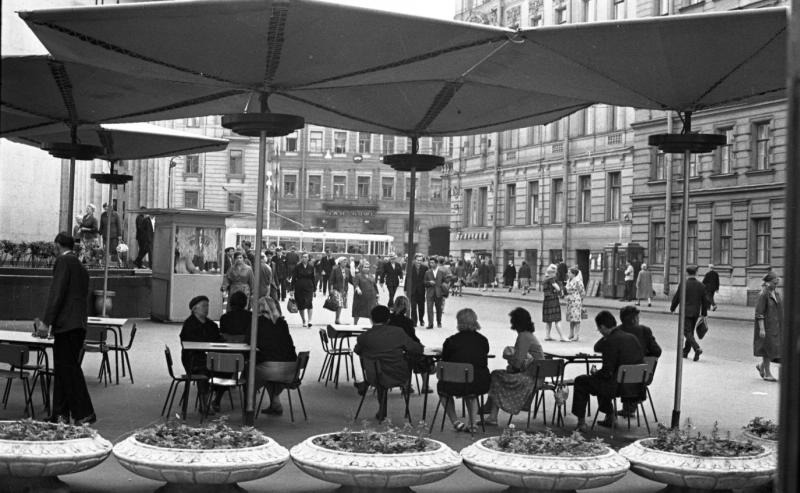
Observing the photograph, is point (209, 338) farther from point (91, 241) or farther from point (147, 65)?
point (91, 241)

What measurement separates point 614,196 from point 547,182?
6210 millimetres

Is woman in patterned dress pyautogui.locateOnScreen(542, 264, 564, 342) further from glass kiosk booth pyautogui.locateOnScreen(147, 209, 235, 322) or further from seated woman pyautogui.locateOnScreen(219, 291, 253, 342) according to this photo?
seated woman pyautogui.locateOnScreen(219, 291, 253, 342)

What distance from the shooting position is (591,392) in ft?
37.3

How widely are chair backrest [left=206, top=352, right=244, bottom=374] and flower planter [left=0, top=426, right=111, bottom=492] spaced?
11.1ft

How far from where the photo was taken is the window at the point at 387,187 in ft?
308

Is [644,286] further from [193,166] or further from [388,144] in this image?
[193,166]

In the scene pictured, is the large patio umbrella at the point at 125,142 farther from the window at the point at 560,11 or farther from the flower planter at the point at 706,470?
the window at the point at 560,11

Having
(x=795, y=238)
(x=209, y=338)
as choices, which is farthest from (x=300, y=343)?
(x=795, y=238)

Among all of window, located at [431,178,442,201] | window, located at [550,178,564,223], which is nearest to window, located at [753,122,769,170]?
window, located at [550,178,564,223]

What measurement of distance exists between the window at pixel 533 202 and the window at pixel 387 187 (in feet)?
115

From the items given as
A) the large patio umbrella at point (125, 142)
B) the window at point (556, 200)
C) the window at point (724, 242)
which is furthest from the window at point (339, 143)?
the large patio umbrella at point (125, 142)

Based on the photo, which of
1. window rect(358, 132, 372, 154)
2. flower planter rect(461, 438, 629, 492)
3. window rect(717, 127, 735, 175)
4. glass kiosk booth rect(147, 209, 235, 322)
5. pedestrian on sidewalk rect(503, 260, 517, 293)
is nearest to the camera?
flower planter rect(461, 438, 629, 492)

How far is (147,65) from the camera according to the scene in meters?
10.9

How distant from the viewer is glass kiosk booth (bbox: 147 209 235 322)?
24.1 m
